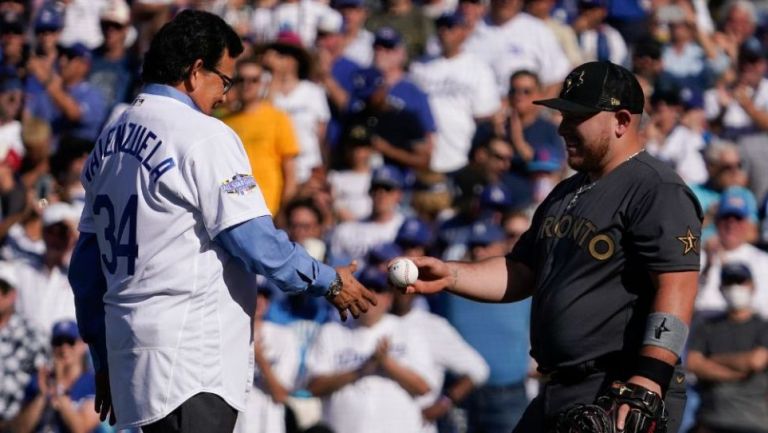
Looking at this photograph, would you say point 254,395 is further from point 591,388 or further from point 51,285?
point 591,388

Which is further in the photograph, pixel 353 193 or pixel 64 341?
pixel 353 193

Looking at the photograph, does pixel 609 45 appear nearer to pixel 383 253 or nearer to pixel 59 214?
pixel 383 253

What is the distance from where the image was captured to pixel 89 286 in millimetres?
5918

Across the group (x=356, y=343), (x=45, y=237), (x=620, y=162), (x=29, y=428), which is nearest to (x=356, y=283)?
(x=620, y=162)

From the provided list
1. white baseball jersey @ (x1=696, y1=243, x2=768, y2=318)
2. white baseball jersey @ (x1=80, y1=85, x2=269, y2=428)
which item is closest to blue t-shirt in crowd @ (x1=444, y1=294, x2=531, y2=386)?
white baseball jersey @ (x1=696, y1=243, x2=768, y2=318)

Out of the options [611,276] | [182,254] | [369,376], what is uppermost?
[611,276]

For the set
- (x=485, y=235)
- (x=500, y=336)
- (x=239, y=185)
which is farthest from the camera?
(x=485, y=235)

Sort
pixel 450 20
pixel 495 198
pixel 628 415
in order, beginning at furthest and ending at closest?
pixel 450 20 → pixel 495 198 → pixel 628 415

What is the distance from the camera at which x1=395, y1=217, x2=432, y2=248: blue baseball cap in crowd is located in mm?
10391

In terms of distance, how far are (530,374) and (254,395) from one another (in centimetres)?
183

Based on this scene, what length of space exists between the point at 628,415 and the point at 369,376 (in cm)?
426

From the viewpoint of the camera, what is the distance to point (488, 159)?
11.7 m

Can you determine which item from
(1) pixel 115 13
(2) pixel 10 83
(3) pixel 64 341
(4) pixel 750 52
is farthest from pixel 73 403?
(4) pixel 750 52

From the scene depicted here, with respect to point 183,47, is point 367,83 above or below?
below
